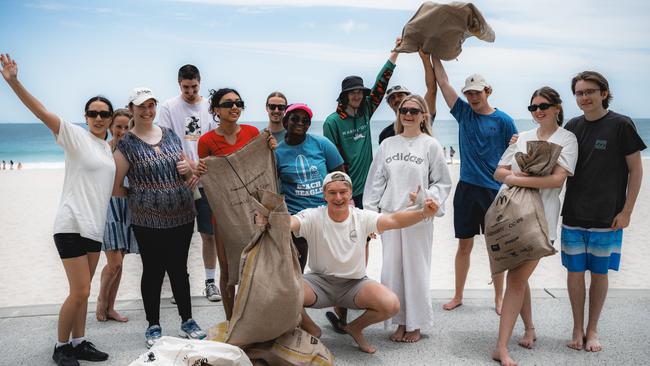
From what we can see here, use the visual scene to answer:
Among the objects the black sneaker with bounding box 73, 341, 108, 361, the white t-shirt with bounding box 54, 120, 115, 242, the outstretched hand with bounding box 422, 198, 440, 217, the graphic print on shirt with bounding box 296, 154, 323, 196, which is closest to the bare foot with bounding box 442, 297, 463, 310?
the outstretched hand with bounding box 422, 198, 440, 217

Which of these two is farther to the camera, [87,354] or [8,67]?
[87,354]

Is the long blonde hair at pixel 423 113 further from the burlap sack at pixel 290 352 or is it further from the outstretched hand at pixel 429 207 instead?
the burlap sack at pixel 290 352

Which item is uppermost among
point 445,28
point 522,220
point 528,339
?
point 445,28

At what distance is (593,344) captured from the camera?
3969 mm

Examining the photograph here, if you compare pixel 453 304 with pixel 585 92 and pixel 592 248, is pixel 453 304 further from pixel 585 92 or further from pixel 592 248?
pixel 585 92

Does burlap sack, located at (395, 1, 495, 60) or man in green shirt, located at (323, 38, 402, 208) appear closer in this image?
burlap sack, located at (395, 1, 495, 60)

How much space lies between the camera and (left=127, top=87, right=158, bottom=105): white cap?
3.86 meters

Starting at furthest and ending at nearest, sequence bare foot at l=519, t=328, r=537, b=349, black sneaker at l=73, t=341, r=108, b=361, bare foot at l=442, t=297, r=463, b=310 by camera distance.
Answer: bare foot at l=442, t=297, r=463, b=310, bare foot at l=519, t=328, r=537, b=349, black sneaker at l=73, t=341, r=108, b=361

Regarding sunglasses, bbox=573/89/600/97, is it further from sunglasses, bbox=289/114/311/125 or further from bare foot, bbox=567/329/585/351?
sunglasses, bbox=289/114/311/125

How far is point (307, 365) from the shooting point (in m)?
3.52

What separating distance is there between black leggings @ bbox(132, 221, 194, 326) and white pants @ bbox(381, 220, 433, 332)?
59.7 inches

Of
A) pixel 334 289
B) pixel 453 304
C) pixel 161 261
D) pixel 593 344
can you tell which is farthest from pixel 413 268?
pixel 161 261

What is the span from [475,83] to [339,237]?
5.83 feet

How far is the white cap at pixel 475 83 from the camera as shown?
4523mm
